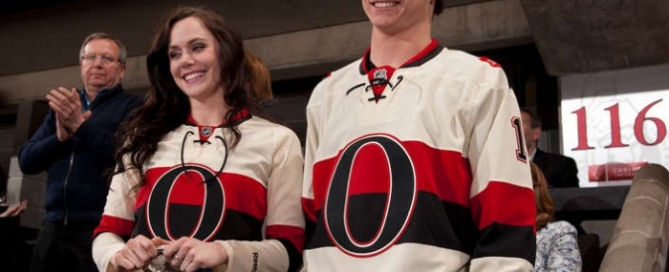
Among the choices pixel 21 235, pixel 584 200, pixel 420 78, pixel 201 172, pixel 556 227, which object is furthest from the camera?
pixel 21 235

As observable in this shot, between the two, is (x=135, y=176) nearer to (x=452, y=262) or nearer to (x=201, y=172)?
(x=201, y=172)

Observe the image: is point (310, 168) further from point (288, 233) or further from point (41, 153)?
point (41, 153)

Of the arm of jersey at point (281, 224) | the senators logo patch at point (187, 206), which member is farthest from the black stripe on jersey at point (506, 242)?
the senators logo patch at point (187, 206)

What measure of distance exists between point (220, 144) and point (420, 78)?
0.58 m

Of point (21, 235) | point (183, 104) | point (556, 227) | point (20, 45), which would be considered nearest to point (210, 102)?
point (183, 104)

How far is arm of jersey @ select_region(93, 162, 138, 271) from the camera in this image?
1.99m

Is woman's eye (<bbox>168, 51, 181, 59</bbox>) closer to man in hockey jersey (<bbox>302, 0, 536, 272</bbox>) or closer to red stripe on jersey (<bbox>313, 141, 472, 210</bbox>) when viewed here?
man in hockey jersey (<bbox>302, 0, 536, 272</bbox>)

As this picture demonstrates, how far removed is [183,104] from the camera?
2176mm

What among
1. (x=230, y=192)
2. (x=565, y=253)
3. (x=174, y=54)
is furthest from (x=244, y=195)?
(x=565, y=253)

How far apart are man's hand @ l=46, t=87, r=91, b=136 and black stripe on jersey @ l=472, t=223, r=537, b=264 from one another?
195 centimetres

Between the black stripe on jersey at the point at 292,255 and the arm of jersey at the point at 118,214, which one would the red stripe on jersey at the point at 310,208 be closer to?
the black stripe on jersey at the point at 292,255

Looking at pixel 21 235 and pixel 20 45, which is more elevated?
pixel 20 45

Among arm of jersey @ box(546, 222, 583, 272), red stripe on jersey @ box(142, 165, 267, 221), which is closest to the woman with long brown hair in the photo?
arm of jersey @ box(546, 222, 583, 272)

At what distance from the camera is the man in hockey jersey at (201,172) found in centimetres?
182
